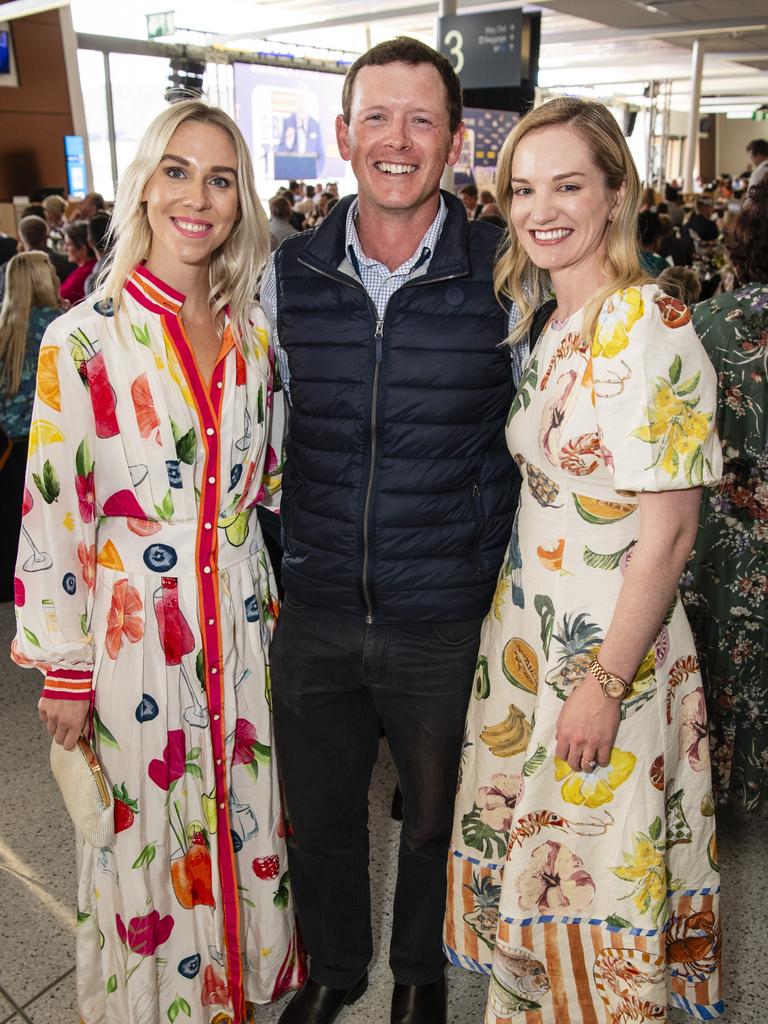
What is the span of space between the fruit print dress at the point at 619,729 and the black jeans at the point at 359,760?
2.7 inches

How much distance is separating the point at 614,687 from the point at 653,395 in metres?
0.43

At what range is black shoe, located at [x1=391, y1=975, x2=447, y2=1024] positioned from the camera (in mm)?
1757

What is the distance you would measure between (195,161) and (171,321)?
0.27 meters

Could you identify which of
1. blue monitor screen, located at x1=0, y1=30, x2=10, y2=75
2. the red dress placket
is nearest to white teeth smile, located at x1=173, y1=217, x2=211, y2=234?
the red dress placket

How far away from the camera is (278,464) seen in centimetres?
176

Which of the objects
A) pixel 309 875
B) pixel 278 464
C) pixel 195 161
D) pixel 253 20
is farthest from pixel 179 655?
pixel 253 20

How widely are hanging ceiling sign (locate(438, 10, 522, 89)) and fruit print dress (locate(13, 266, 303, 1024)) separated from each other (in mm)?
5849

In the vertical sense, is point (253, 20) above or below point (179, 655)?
above

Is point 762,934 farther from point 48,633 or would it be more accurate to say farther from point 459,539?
point 48,633

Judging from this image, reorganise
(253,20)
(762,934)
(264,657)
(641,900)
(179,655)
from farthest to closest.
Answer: (253,20) → (762,934) → (264,657) → (179,655) → (641,900)

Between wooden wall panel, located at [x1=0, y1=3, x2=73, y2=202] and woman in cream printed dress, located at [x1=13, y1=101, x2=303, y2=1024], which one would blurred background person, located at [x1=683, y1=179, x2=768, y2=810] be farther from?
wooden wall panel, located at [x1=0, y1=3, x2=73, y2=202]

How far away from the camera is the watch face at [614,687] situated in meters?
1.34

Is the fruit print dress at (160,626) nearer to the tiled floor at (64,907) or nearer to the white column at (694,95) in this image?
the tiled floor at (64,907)

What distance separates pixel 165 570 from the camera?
151 cm
